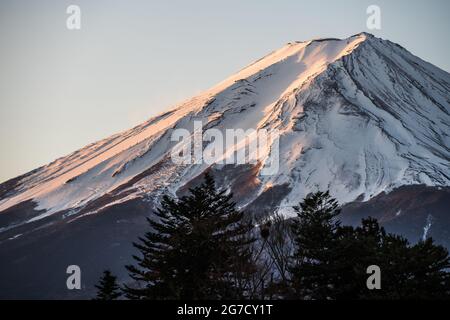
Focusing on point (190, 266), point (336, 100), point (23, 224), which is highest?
point (336, 100)

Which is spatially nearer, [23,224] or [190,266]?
[190,266]

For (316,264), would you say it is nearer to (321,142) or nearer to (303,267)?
(303,267)

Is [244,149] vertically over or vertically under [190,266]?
over

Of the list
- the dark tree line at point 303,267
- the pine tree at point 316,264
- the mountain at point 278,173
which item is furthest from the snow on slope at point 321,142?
the dark tree line at point 303,267

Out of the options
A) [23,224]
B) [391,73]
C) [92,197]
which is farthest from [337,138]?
[23,224]

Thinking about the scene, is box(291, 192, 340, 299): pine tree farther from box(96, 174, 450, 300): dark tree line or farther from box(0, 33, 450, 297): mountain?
box(0, 33, 450, 297): mountain
